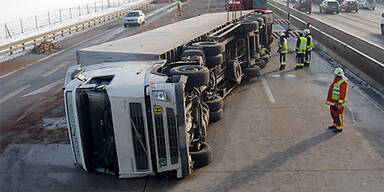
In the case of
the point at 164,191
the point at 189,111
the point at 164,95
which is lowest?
the point at 164,191

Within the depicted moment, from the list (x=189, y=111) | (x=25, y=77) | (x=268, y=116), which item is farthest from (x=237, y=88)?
(x=25, y=77)

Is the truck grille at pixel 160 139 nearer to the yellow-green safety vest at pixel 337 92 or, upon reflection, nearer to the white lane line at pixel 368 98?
the yellow-green safety vest at pixel 337 92

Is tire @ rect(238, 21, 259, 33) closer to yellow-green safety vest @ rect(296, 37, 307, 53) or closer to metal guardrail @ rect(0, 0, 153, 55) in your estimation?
yellow-green safety vest @ rect(296, 37, 307, 53)

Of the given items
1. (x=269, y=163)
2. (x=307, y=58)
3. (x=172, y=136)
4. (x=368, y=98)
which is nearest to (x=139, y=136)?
(x=172, y=136)

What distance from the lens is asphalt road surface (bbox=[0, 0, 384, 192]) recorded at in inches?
279

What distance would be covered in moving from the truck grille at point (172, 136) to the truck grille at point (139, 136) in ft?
1.53

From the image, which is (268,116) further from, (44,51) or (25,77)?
(44,51)

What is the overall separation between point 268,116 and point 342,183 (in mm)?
4026

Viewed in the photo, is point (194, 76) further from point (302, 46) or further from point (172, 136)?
point (302, 46)

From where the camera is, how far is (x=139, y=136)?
6.80m

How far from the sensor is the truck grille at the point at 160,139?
265 inches

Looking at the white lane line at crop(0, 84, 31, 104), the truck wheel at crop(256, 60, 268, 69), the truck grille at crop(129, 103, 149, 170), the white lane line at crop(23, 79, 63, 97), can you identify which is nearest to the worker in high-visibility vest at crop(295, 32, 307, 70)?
the truck wheel at crop(256, 60, 268, 69)

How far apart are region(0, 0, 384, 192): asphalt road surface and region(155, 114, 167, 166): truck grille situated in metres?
0.50

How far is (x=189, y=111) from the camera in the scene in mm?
7770
